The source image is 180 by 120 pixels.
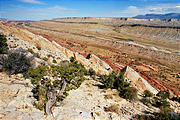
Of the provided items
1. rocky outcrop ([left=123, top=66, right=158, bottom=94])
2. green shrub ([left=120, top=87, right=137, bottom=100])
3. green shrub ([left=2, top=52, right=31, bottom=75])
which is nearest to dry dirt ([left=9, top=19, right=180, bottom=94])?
rocky outcrop ([left=123, top=66, right=158, bottom=94])

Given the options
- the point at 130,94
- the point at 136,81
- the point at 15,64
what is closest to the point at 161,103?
the point at 130,94

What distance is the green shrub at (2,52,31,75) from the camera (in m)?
11.3

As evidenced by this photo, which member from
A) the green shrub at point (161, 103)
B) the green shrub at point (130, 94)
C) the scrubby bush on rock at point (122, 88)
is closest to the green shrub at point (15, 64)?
the scrubby bush on rock at point (122, 88)

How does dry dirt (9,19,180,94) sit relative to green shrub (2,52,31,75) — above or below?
below

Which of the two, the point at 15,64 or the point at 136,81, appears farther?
the point at 136,81

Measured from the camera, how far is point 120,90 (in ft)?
40.8

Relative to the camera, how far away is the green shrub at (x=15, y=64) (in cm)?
1130

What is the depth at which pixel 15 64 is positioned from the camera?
1161 centimetres

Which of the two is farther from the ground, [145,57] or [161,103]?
Answer: [161,103]

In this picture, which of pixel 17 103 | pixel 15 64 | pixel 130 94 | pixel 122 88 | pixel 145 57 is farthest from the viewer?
pixel 145 57

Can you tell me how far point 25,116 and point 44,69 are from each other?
9.90 ft

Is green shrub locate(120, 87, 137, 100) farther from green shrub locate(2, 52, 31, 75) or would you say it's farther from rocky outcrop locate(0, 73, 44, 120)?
green shrub locate(2, 52, 31, 75)

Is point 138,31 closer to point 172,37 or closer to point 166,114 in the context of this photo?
point 172,37

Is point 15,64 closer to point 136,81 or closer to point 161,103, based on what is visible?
point 161,103
